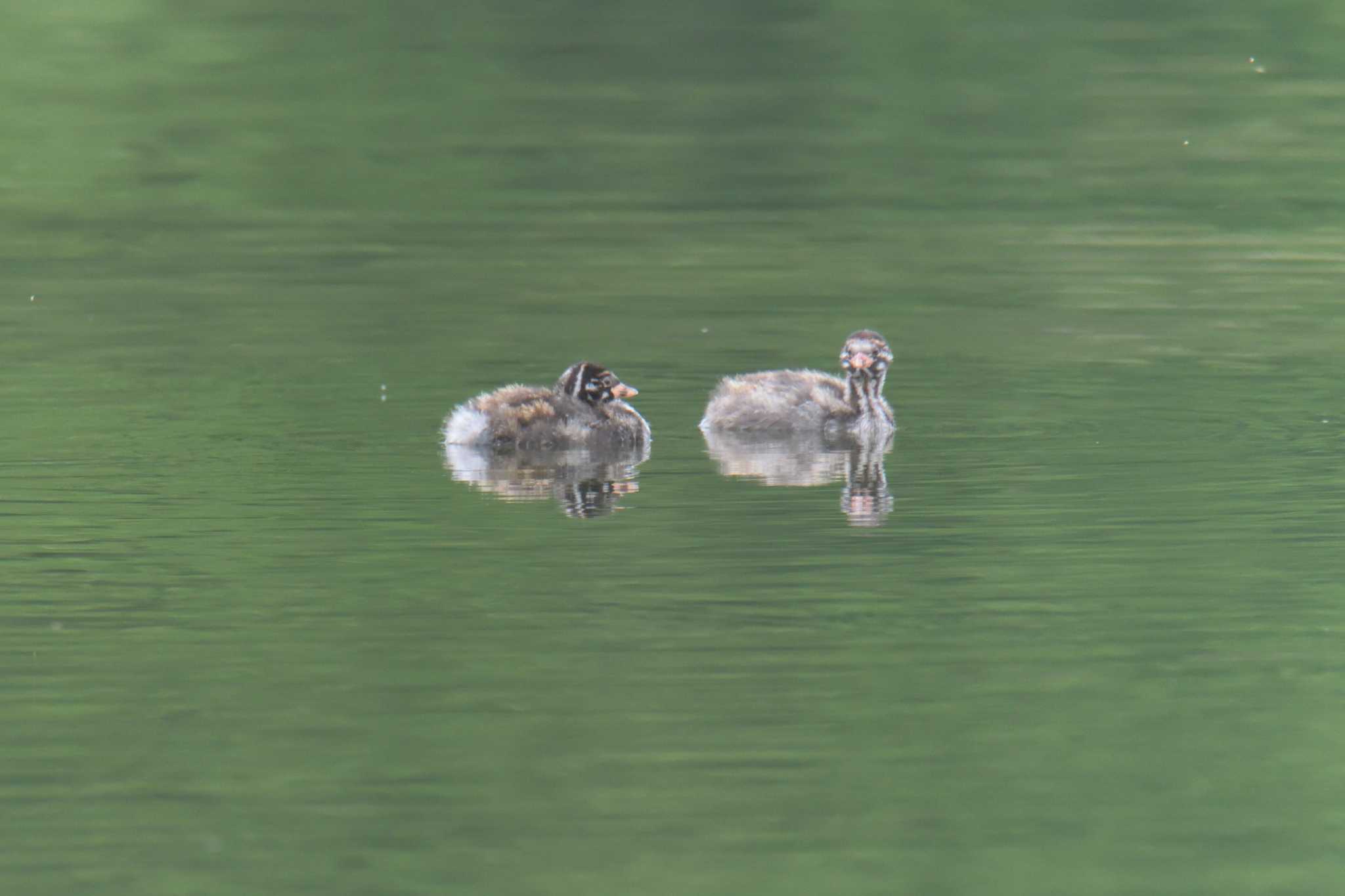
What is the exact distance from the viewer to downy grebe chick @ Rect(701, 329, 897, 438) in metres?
12.4

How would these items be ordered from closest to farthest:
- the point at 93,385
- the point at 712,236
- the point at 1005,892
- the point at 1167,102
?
the point at 1005,892 → the point at 93,385 → the point at 712,236 → the point at 1167,102

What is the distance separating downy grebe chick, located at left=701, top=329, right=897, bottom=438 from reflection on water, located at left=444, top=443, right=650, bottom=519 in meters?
0.48

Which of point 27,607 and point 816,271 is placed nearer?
point 27,607

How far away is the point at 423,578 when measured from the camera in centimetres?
899

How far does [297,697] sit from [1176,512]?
377 cm

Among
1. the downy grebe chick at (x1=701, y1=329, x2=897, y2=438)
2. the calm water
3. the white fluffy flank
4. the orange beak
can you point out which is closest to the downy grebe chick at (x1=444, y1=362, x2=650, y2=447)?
the white fluffy flank

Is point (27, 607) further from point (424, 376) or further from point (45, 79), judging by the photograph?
point (45, 79)

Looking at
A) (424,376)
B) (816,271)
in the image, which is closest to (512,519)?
(424,376)

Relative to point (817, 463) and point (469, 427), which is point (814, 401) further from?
point (469, 427)

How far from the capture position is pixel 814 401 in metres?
12.7

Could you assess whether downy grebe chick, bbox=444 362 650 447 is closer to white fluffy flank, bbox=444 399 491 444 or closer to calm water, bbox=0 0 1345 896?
white fluffy flank, bbox=444 399 491 444

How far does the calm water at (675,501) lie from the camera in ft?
22.1

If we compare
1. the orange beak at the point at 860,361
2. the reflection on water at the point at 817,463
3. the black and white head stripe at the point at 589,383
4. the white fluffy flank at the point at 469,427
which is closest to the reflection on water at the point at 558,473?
the white fluffy flank at the point at 469,427

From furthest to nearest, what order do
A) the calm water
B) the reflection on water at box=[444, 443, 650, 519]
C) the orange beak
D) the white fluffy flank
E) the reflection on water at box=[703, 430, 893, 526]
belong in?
the orange beak → the white fluffy flank → the reflection on water at box=[444, 443, 650, 519] → the reflection on water at box=[703, 430, 893, 526] → the calm water
